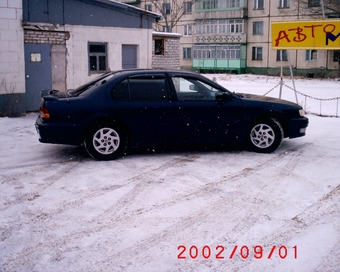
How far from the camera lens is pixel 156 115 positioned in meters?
7.86

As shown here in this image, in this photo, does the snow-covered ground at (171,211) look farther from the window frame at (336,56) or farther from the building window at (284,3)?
the building window at (284,3)

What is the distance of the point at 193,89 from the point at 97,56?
8.39 meters

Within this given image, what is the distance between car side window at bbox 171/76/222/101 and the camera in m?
8.11

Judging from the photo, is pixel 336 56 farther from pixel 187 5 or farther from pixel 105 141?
pixel 105 141

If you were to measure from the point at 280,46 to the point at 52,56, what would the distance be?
7123 millimetres

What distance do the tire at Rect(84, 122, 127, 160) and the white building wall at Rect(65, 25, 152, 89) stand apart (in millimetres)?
7495

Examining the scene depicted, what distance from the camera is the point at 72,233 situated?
477 centimetres

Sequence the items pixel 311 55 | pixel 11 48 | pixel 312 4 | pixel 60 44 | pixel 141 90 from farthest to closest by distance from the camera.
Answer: pixel 311 55
pixel 312 4
pixel 60 44
pixel 11 48
pixel 141 90

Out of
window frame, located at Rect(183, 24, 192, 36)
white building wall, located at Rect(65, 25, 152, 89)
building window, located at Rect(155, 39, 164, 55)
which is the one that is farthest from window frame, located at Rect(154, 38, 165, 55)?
window frame, located at Rect(183, 24, 192, 36)

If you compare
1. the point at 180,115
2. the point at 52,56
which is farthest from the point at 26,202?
the point at 52,56

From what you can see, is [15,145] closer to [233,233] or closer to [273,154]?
[273,154]

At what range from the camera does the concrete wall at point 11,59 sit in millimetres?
12672

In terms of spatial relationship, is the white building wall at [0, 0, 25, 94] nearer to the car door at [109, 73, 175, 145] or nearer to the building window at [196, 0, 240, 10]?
the car door at [109, 73, 175, 145]
